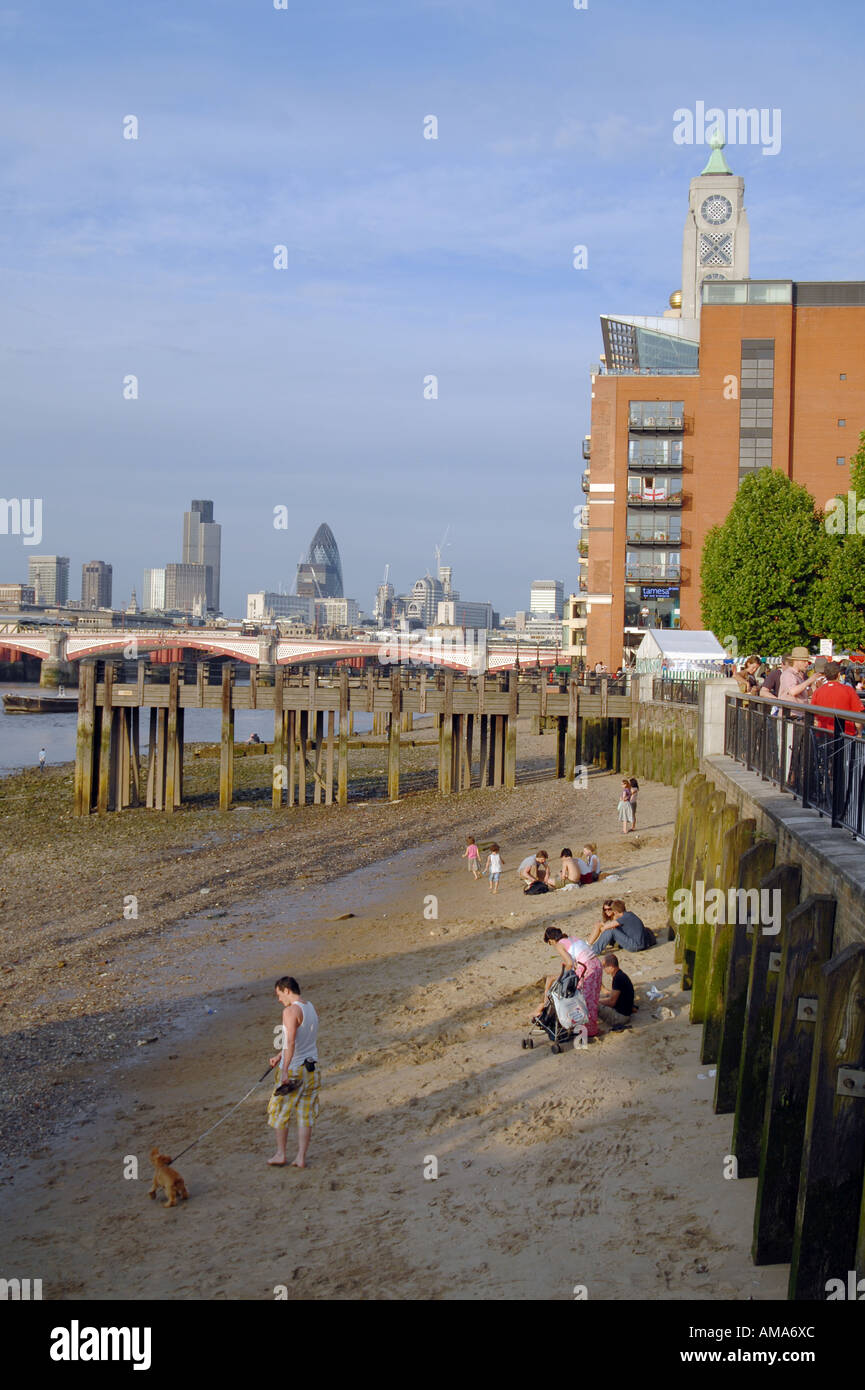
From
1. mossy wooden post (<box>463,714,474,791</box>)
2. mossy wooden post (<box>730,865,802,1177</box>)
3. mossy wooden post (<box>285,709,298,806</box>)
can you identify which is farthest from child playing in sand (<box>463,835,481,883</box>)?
mossy wooden post (<box>463,714,474,791</box>)

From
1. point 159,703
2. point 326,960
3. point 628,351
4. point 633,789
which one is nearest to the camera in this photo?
point 326,960

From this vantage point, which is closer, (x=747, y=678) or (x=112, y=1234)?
(x=112, y=1234)

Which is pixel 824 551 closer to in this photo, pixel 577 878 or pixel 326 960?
pixel 577 878

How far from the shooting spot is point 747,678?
64.8 ft

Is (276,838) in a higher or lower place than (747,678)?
lower

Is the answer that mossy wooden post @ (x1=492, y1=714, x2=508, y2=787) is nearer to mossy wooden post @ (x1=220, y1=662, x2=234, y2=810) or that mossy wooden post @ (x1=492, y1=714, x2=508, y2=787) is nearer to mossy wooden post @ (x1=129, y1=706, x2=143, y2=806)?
mossy wooden post @ (x1=220, y1=662, x2=234, y2=810)

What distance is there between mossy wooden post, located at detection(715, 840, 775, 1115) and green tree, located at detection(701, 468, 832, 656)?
→ 35043mm

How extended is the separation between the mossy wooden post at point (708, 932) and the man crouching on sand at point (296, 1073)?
377 cm

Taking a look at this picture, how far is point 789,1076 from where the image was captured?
6.56 metres

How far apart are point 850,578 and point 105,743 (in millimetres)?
23644

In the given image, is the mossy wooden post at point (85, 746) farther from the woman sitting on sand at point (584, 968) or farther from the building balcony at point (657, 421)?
the building balcony at point (657, 421)

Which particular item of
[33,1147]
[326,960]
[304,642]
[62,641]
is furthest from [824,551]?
[62,641]

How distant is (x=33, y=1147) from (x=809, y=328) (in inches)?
2464

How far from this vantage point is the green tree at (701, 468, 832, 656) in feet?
141
